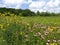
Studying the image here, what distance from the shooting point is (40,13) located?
66.5 feet

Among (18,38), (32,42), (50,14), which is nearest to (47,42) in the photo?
(32,42)

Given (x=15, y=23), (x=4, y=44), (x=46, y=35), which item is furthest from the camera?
(x=15, y=23)

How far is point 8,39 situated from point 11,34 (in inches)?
8.4

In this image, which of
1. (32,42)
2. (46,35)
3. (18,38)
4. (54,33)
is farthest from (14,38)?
(54,33)

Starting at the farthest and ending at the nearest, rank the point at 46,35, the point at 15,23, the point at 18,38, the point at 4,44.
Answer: the point at 15,23 → the point at 46,35 → the point at 18,38 → the point at 4,44

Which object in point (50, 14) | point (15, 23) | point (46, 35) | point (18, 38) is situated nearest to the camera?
point (18, 38)

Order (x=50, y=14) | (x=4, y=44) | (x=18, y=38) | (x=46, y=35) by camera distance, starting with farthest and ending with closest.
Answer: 1. (x=50, y=14)
2. (x=46, y=35)
3. (x=18, y=38)
4. (x=4, y=44)

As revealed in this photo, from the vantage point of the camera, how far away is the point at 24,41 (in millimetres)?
5754

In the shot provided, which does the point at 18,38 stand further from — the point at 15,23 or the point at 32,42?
the point at 15,23

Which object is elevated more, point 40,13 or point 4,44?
point 4,44

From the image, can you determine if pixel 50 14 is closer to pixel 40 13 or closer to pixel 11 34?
pixel 40 13

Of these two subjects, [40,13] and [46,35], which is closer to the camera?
[46,35]

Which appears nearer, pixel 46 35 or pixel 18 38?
pixel 18 38

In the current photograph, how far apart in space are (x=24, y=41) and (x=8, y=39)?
24.0 inches
